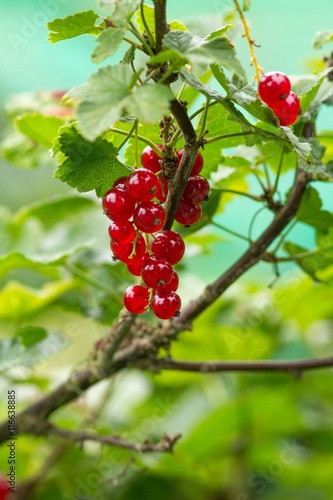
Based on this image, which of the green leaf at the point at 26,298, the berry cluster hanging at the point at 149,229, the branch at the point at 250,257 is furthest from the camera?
the green leaf at the point at 26,298

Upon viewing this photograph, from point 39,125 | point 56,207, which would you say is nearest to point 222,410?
point 56,207

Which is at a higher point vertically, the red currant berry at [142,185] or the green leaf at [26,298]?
the red currant berry at [142,185]

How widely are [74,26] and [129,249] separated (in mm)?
197

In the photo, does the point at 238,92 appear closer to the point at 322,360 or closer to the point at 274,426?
the point at 322,360

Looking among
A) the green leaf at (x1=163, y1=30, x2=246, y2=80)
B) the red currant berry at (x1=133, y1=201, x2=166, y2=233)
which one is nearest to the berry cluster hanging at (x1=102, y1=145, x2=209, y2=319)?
the red currant berry at (x1=133, y1=201, x2=166, y2=233)

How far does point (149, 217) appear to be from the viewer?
53 cm

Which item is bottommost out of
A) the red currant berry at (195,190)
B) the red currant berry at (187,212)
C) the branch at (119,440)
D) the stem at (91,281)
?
the branch at (119,440)

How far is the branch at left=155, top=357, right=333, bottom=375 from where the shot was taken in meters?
0.86

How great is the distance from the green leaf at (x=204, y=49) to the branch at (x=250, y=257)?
1.13ft

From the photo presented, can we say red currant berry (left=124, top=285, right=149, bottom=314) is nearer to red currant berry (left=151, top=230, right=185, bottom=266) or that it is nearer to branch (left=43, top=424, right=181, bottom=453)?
red currant berry (left=151, top=230, right=185, bottom=266)

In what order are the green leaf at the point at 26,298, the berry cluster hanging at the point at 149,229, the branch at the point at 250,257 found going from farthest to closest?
the green leaf at the point at 26,298
the branch at the point at 250,257
the berry cluster hanging at the point at 149,229

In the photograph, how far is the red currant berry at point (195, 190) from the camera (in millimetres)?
580

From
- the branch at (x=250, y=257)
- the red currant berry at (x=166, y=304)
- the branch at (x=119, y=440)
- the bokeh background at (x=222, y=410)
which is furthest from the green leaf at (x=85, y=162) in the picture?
the bokeh background at (x=222, y=410)

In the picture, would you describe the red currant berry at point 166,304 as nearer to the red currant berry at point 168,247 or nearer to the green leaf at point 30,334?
the red currant berry at point 168,247
